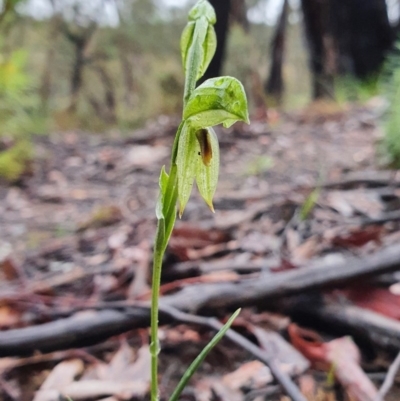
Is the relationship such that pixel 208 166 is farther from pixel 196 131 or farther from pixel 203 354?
pixel 203 354

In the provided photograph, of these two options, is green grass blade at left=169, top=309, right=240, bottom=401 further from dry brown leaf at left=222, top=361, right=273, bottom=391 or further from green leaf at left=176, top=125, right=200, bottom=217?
dry brown leaf at left=222, top=361, right=273, bottom=391

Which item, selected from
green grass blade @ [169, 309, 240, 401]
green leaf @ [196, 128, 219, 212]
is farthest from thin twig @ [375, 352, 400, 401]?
Answer: green leaf @ [196, 128, 219, 212]

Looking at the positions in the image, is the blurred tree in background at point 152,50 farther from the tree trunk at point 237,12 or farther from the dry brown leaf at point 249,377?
the dry brown leaf at point 249,377

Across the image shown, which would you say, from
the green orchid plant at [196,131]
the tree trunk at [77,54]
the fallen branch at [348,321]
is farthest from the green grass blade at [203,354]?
the tree trunk at [77,54]

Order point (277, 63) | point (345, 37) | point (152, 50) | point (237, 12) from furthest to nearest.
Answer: point (152, 50), point (277, 63), point (237, 12), point (345, 37)

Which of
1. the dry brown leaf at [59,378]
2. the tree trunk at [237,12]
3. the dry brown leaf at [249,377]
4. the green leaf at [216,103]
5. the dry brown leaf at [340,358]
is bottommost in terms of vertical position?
the dry brown leaf at [59,378]

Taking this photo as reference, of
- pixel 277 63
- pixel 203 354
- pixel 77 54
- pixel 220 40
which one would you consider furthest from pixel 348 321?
pixel 77 54
